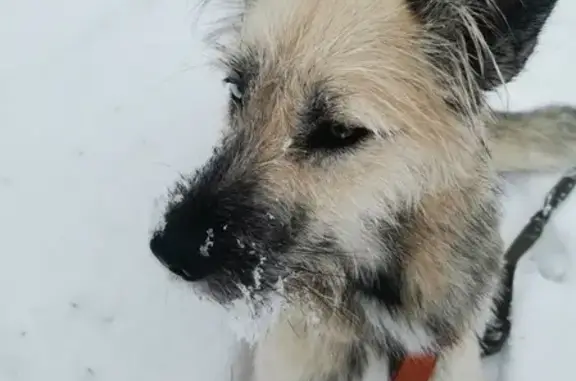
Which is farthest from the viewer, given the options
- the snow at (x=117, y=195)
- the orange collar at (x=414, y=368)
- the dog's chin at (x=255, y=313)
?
the snow at (x=117, y=195)

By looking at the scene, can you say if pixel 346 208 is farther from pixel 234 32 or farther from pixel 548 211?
pixel 548 211

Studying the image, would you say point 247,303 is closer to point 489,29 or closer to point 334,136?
point 334,136

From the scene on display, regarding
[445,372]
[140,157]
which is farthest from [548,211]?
[140,157]

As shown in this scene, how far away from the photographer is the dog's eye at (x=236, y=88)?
1.66 m

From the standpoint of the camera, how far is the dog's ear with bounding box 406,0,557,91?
1.48 meters

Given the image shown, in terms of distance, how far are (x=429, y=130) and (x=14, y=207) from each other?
148 cm

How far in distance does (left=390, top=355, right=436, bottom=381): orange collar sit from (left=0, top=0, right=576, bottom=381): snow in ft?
1.58

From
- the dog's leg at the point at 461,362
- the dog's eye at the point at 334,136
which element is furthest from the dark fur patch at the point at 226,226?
the dog's leg at the point at 461,362

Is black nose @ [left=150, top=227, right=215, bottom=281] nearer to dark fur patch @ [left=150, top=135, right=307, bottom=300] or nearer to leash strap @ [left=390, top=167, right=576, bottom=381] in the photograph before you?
dark fur patch @ [left=150, top=135, right=307, bottom=300]

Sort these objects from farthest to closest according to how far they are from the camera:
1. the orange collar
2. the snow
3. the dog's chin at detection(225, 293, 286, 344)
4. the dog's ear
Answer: the snow, the orange collar, the dog's chin at detection(225, 293, 286, 344), the dog's ear

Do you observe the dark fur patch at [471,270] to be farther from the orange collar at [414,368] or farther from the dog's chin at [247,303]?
the dog's chin at [247,303]

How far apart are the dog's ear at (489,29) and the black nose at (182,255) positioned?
1.90 feet

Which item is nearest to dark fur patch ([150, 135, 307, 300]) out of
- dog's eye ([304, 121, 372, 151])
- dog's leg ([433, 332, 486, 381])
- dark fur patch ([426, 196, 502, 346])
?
dog's eye ([304, 121, 372, 151])

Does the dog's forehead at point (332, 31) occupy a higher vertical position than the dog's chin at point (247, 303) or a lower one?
higher
